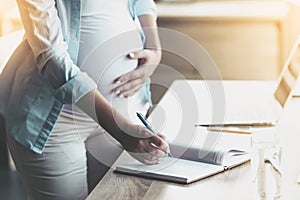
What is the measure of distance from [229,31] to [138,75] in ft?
3.24

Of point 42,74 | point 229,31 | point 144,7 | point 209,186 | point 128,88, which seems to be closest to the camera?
point 209,186

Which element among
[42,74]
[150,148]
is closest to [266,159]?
[150,148]

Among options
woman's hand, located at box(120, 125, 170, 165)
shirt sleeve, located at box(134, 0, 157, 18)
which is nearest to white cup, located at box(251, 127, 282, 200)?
woman's hand, located at box(120, 125, 170, 165)

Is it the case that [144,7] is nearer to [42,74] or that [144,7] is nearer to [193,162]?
[42,74]

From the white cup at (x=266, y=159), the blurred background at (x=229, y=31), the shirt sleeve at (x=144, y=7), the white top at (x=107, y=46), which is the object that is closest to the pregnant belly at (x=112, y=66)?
the white top at (x=107, y=46)

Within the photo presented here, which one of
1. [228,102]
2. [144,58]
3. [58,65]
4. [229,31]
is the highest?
[58,65]

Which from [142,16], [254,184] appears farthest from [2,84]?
[254,184]

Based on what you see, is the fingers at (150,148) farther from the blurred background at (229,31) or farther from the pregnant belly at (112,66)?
the blurred background at (229,31)

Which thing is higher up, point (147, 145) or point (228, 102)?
point (147, 145)

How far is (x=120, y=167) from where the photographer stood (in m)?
1.27

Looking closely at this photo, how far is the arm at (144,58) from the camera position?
160 centimetres

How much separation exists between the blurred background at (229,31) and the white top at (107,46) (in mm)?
920

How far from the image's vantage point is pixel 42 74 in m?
1.46

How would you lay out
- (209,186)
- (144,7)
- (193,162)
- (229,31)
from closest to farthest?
(209,186), (193,162), (144,7), (229,31)
